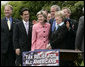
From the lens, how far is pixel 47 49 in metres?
10.5

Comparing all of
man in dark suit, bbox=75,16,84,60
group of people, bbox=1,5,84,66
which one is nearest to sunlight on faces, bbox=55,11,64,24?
group of people, bbox=1,5,84,66

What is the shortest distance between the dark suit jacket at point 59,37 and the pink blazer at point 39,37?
343 mm

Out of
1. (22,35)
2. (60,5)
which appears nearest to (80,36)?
(22,35)

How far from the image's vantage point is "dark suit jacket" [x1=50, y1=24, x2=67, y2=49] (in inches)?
402

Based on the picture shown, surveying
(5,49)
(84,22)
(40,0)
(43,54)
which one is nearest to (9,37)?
(5,49)

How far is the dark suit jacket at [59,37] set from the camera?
10.2 meters

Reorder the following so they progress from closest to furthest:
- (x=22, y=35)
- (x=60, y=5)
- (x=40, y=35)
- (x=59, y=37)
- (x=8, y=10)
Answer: (x=59, y=37)
(x=40, y=35)
(x=22, y=35)
(x=8, y=10)
(x=60, y=5)

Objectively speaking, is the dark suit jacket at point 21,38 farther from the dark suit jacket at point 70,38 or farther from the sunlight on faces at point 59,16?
the dark suit jacket at point 70,38

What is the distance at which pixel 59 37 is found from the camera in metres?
10.2

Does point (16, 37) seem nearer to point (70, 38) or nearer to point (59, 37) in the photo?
point (59, 37)

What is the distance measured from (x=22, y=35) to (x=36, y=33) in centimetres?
62

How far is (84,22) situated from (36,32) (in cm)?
173

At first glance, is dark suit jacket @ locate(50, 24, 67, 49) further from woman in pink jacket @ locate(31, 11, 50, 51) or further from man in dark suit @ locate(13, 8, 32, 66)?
man in dark suit @ locate(13, 8, 32, 66)

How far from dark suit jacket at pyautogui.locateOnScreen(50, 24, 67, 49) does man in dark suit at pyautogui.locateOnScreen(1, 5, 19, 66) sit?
67.1 inches
